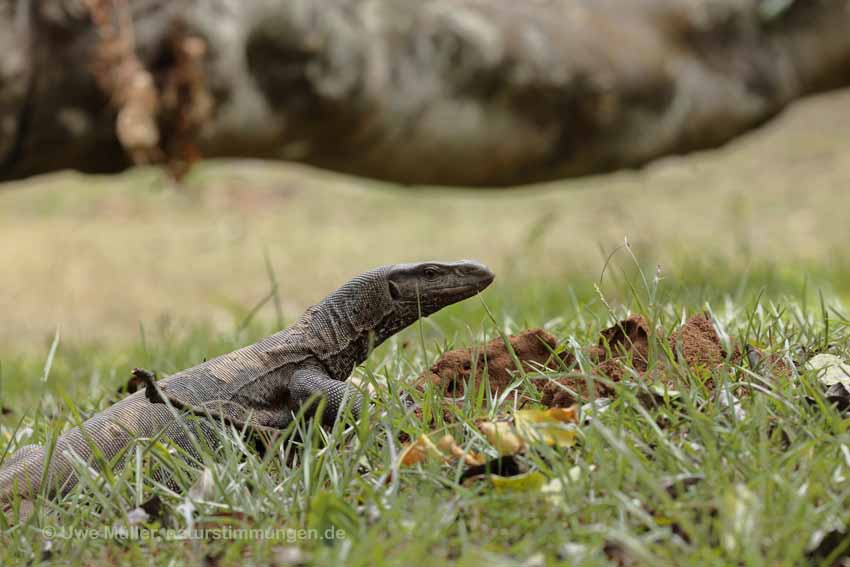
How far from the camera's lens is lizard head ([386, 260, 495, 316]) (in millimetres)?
3303

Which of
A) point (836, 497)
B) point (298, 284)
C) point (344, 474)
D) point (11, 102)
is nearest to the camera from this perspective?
point (836, 497)

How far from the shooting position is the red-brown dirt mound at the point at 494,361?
2.91 m

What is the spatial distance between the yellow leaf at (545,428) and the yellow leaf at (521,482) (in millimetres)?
137

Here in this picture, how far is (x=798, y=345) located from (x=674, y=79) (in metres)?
3.97

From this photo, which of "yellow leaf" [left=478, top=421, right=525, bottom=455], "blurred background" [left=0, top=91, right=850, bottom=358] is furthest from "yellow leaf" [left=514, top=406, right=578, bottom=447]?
"blurred background" [left=0, top=91, right=850, bottom=358]

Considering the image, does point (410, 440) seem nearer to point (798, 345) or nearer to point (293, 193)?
point (798, 345)

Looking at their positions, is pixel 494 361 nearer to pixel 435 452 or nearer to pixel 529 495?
pixel 435 452

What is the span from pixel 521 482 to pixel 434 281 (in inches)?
47.4

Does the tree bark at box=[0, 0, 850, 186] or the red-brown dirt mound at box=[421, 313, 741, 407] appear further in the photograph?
the tree bark at box=[0, 0, 850, 186]

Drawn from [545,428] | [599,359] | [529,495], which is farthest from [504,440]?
[599,359]

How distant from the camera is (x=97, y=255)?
11.9m

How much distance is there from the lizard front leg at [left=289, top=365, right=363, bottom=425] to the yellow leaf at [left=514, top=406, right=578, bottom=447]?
60 centimetres

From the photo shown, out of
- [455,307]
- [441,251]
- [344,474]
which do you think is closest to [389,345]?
[455,307]

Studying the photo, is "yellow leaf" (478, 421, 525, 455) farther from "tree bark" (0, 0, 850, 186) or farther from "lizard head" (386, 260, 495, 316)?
"tree bark" (0, 0, 850, 186)
